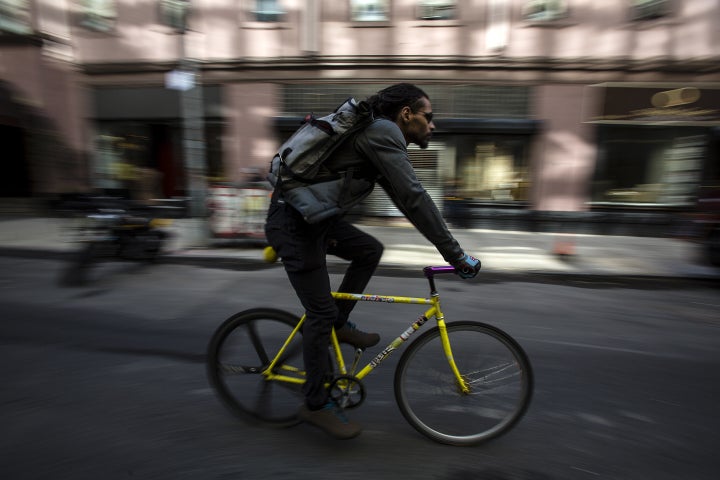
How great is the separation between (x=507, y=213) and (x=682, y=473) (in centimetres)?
921

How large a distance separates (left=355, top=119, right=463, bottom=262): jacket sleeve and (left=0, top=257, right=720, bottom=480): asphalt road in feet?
4.00

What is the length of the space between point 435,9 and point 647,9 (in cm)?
517

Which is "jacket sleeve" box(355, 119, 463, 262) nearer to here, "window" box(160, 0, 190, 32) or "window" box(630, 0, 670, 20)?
"window" box(630, 0, 670, 20)

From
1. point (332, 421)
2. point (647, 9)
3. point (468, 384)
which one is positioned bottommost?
point (332, 421)

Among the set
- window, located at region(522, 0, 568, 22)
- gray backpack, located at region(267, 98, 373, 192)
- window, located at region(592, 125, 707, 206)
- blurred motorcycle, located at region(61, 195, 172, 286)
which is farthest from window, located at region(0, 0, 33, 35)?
window, located at region(592, 125, 707, 206)

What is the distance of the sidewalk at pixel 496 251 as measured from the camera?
6.78 meters

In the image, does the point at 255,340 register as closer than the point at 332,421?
No

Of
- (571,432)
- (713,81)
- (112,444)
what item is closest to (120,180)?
(112,444)

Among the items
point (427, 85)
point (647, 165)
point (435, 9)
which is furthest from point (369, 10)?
point (647, 165)

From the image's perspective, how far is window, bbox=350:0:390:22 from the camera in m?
11.1

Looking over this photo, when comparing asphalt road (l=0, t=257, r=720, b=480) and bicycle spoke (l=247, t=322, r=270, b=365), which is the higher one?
bicycle spoke (l=247, t=322, r=270, b=365)

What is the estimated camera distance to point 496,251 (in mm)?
8055

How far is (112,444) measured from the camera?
7.73ft

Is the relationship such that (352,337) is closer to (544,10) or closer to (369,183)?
(369,183)
